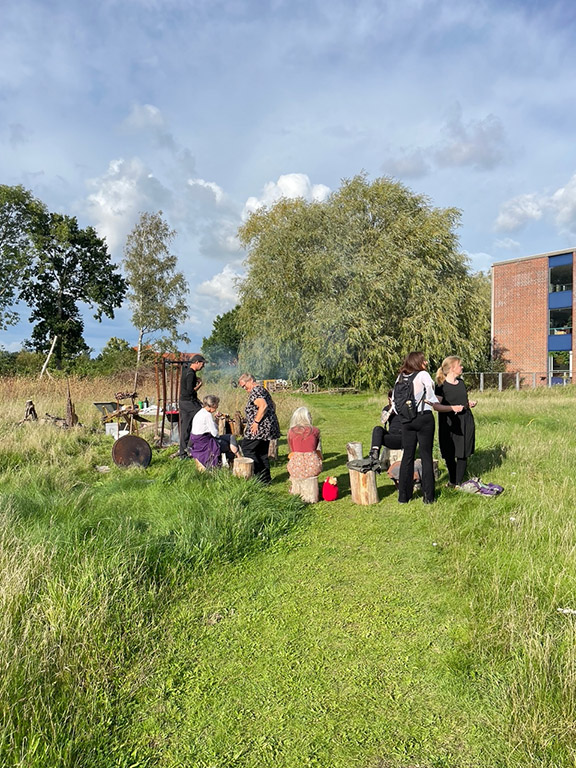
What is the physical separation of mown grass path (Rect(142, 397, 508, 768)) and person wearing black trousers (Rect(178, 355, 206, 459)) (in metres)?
4.17

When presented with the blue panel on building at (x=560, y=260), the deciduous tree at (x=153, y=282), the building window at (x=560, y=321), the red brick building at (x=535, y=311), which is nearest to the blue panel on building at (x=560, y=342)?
the red brick building at (x=535, y=311)

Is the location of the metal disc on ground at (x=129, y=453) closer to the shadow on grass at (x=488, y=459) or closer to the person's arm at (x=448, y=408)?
the person's arm at (x=448, y=408)

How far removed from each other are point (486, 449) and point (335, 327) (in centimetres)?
1749

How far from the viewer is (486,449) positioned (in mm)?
8875

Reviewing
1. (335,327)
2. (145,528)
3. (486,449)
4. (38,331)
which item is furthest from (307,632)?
(38,331)

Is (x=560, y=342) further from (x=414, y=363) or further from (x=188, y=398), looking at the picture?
(x=414, y=363)

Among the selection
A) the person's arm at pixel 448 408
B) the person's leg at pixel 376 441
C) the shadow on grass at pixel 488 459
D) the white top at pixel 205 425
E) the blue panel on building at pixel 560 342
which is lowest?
the shadow on grass at pixel 488 459

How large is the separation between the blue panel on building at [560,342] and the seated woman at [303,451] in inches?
1322

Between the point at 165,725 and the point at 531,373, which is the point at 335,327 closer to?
the point at 531,373

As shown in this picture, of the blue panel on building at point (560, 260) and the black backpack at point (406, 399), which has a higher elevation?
the blue panel on building at point (560, 260)

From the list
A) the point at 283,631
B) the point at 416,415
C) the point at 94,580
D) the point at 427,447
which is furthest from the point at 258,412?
the point at 283,631

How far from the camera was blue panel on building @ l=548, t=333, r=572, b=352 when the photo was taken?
34.0m

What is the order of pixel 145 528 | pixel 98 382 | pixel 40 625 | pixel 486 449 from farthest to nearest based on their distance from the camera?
pixel 98 382
pixel 486 449
pixel 145 528
pixel 40 625

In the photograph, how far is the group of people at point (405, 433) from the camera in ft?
19.2
